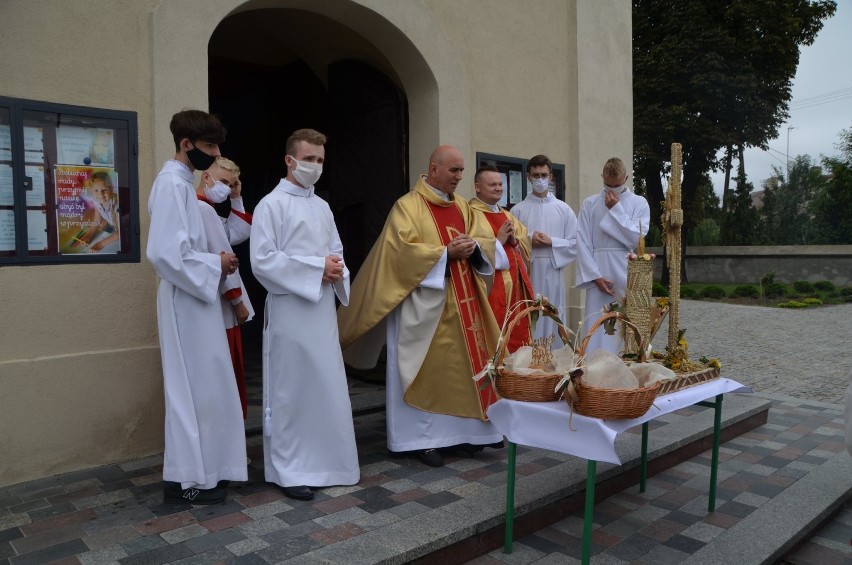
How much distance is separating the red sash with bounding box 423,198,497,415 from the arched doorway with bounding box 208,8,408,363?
2.27 m

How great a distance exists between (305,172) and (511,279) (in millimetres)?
1857

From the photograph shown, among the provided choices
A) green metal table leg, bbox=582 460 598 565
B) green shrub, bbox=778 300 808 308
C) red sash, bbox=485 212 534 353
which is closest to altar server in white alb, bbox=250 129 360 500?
red sash, bbox=485 212 534 353

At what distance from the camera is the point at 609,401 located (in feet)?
9.97

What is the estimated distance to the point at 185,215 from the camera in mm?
3736

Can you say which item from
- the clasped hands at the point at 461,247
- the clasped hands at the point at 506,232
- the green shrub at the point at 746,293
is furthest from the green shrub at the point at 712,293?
the clasped hands at the point at 461,247

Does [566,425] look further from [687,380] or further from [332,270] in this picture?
[332,270]

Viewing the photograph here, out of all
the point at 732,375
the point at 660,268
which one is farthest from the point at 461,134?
the point at 660,268

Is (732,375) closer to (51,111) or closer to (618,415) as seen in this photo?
(618,415)

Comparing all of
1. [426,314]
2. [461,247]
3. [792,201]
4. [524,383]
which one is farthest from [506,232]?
[792,201]

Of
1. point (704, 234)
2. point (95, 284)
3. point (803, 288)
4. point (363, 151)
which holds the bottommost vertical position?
point (803, 288)

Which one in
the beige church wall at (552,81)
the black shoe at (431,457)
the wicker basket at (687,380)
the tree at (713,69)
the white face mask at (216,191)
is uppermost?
the tree at (713,69)

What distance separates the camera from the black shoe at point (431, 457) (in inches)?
180

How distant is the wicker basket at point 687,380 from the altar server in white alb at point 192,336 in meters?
2.34

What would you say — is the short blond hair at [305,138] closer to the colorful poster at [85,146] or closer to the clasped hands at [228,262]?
the clasped hands at [228,262]
